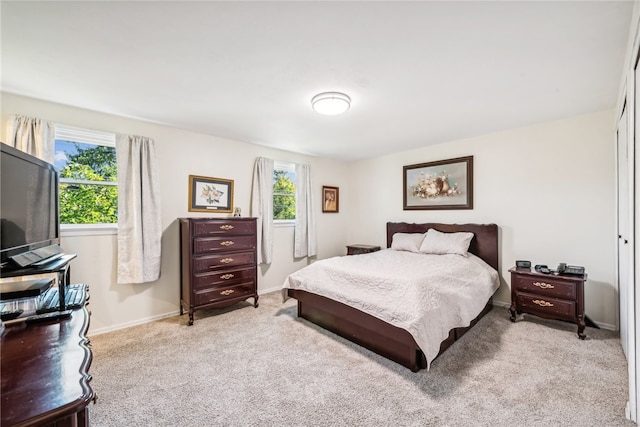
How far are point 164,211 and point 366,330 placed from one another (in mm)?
2791

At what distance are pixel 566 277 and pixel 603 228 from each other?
32.2 inches

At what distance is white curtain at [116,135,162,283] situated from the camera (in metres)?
3.03

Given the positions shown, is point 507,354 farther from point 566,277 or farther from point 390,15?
point 390,15

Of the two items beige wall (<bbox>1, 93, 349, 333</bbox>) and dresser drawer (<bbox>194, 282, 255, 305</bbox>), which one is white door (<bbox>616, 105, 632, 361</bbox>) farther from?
beige wall (<bbox>1, 93, 349, 333</bbox>)

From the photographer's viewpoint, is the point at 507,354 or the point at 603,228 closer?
the point at 507,354

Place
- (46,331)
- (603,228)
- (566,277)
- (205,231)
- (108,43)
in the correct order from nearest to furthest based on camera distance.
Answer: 1. (46,331)
2. (108,43)
3. (566,277)
4. (603,228)
5. (205,231)

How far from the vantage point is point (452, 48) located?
1.84m

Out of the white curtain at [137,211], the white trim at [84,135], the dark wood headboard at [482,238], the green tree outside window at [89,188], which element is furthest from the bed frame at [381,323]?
the white trim at [84,135]

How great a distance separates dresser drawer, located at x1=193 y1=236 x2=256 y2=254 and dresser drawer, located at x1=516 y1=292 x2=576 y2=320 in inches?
128

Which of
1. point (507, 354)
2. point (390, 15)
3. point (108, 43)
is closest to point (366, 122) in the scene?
point (390, 15)

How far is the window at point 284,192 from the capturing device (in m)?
4.65

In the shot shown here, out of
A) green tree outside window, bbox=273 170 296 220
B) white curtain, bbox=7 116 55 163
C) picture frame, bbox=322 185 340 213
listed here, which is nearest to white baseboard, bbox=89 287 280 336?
white curtain, bbox=7 116 55 163

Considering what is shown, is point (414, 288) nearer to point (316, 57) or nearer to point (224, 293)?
point (316, 57)

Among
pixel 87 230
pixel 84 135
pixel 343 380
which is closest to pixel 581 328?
pixel 343 380
